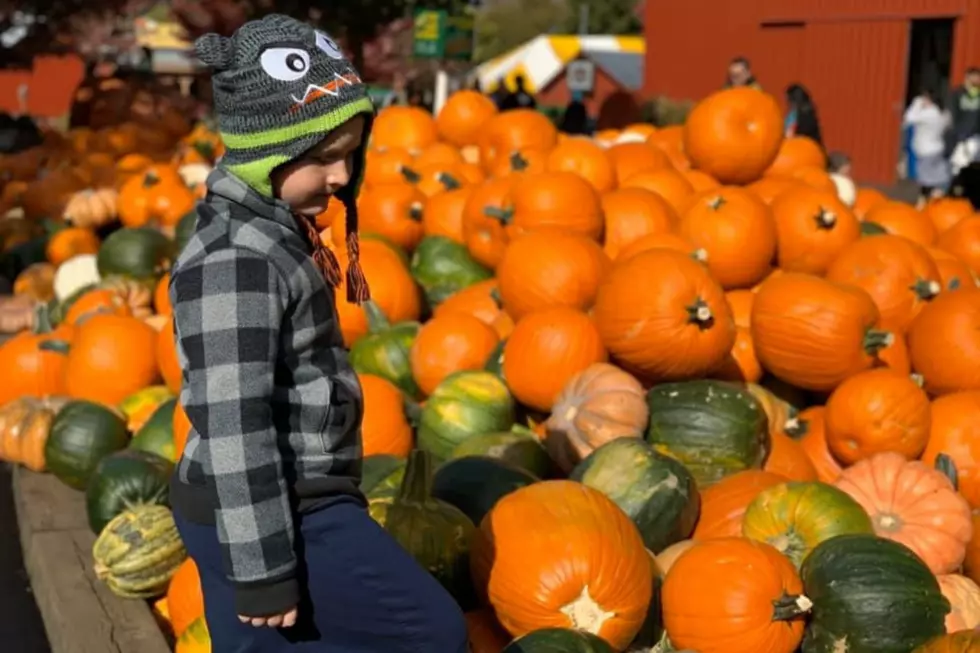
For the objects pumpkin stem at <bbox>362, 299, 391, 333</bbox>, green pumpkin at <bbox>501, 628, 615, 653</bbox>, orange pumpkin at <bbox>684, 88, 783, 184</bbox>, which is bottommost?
pumpkin stem at <bbox>362, 299, 391, 333</bbox>

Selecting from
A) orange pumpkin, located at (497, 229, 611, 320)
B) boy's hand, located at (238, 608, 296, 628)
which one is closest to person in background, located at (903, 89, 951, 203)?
orange pumpkin, located at (497, 229, 611, 320)

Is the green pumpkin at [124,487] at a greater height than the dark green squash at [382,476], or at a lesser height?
lesser

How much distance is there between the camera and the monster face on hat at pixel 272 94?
2.21 meters

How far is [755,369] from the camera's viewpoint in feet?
15.2

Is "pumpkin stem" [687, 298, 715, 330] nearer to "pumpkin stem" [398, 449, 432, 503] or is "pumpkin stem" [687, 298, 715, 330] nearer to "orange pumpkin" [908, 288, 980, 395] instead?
"orange pumpkin" [908, 288, 980, 395]

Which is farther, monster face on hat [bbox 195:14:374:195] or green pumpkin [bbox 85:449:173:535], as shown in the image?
green pumpkin [bbox 85:449:173:535]

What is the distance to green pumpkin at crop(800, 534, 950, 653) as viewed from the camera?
298 centimetres

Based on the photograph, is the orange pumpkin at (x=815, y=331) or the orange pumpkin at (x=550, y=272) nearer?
the orange pumpkin at (x=815, y=331)

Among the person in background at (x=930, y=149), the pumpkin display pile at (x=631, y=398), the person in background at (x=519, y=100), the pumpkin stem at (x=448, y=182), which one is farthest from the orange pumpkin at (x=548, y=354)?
the person in background at (x=519, y=100)

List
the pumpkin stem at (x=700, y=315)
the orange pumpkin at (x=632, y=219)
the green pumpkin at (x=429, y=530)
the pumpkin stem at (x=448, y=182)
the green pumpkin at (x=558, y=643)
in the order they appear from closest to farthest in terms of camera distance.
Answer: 1. the green pumpkin at (x=558, y=643)
2. the green pumpkin at (x=429, y=530)
3. the pumpkin stem at (x=700, y=315)
4. the orange pumpkin at (x=632, y=219)
5. the pumpkin stem at (x=448, y=182)

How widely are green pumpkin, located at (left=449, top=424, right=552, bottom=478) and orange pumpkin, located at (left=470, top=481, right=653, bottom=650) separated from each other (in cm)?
86

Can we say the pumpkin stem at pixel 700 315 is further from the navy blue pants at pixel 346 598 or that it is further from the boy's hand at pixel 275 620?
the boy's hand at pixel 275 620

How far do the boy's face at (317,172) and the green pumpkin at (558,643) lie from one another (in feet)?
3.87

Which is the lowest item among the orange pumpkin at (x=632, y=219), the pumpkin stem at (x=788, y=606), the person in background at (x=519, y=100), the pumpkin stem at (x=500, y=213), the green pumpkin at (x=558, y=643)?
the person in background at (x=519, y=100)
